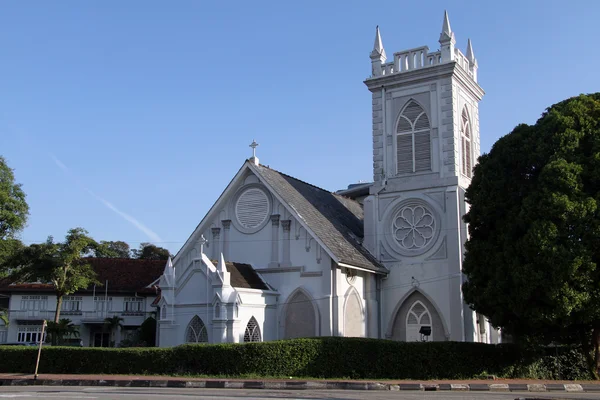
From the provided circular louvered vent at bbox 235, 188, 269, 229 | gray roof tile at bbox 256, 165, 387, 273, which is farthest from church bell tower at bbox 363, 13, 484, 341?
circular louvered vent at bbox 235, 188, 269, 229

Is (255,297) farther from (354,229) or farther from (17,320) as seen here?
(17,320)

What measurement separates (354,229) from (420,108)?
7423 mm

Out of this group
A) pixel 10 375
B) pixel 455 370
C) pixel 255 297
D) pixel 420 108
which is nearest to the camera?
pixel 455 370

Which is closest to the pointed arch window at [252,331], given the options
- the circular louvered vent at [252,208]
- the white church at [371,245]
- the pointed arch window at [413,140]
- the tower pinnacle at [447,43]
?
the white church at [371,245]

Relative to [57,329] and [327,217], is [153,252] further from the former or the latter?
[327,217]

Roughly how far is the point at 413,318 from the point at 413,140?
915cm

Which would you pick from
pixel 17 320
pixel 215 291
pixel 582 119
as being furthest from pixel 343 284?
pixel 17 320

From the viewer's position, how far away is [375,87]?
3641 cm

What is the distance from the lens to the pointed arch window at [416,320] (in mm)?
32906

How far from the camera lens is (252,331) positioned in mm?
30281

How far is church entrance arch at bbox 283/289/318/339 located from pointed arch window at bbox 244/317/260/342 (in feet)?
4.78

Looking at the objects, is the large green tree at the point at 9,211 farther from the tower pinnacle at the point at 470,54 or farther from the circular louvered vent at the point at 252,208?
the tower pinnacle at the point at 470,54

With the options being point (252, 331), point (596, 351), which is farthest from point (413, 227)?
point (596, 351)

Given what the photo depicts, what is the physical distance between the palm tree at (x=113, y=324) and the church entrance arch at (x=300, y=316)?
30517 mm
